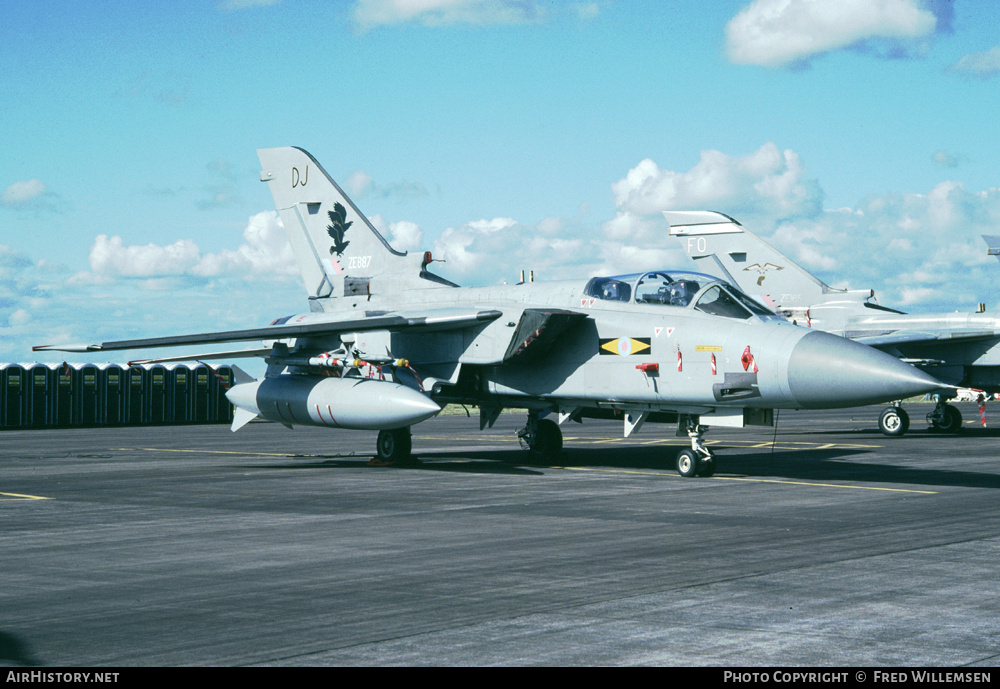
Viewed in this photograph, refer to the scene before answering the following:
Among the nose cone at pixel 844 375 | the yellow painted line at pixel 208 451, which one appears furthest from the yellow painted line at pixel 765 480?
the yellow painted line at pixel 208 451

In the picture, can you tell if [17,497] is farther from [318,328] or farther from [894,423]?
[894,423]

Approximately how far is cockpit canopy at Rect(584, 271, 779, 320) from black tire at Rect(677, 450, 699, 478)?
220 cm

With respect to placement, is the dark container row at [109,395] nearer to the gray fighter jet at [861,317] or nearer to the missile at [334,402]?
the gray fighter jet at [861,317]

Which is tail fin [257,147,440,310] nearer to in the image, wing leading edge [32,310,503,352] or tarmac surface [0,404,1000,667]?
wing leading edge [32,310,503,352]

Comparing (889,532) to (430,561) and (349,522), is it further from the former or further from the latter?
(349,522)

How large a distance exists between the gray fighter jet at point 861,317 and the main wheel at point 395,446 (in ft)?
39.9

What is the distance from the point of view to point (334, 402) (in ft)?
57.5

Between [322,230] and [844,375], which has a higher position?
[322,230]

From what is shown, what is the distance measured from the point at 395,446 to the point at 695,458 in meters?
5.85

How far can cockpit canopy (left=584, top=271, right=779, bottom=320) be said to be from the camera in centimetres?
1524

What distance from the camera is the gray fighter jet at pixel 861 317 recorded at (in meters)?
27.7

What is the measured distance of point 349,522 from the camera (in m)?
11.4

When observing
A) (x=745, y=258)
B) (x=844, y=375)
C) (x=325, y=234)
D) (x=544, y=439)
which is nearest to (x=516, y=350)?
(x=544, y=439)
